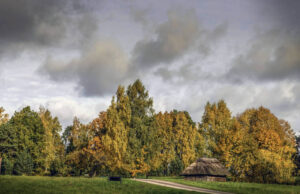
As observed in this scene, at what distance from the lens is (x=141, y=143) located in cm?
4381

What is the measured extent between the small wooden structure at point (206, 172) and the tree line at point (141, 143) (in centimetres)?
596

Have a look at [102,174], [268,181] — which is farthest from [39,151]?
[268,181]

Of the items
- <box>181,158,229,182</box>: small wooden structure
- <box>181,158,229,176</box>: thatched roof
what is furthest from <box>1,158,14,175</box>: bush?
<box>181,158,229,182</box>: small wooden structure

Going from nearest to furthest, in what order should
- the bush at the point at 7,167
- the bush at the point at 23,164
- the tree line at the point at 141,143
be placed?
the tree line at the point at 141,143 < the bush at the point at 7,167 < the bush at the point at 23,164

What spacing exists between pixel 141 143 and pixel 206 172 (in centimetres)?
1110

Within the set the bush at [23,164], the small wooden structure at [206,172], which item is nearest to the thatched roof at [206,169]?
the small wooden structure at [206,172]

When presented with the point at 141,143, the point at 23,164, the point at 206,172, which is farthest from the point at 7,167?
the point at 206,172

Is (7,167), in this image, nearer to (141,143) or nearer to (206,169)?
(141,143)

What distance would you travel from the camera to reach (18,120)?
56781mm

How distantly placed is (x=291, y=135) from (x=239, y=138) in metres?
21.5

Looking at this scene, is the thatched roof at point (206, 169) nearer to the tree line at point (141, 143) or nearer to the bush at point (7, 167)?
the tree line at point (141, 143)

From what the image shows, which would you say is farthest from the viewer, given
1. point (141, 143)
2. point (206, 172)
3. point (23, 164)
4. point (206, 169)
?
point (23, 164)

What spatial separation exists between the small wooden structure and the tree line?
596 cm

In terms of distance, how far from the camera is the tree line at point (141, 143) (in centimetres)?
4344
